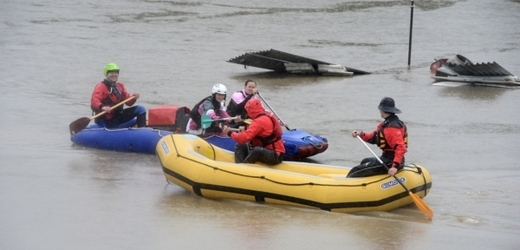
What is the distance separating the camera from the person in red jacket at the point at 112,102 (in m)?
14.1

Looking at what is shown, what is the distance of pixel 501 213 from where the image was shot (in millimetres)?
10680

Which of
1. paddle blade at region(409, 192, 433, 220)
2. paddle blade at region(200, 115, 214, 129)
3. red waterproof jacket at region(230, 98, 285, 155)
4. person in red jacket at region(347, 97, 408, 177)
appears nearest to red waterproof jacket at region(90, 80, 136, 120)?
paddle blade at region(200, 115, 214, 129)

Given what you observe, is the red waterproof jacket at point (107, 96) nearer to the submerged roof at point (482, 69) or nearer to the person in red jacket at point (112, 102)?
the person in red jacket at point (112, 102)

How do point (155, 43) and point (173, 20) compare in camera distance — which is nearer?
point (155, 43)

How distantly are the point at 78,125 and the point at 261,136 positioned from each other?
3826mm

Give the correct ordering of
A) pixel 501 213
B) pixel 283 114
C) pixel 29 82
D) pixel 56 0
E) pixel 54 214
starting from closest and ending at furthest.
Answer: pixel 54 214 < pixel 501 213 < pixel 283 114 < pixel 29 82 < pixel 56 0

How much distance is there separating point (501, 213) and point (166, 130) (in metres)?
5.23

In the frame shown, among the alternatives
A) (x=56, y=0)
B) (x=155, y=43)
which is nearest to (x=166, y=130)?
(x=155, y=43)

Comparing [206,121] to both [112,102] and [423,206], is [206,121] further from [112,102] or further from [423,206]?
[423,206]

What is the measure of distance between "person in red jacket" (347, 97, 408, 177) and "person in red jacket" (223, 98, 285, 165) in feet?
3.81

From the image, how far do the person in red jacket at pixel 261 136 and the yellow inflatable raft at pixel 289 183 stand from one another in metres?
0.13

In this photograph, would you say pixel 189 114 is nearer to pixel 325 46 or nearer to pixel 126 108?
pixel 126 108

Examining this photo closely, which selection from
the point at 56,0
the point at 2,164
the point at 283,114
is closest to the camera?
the point at 2,164

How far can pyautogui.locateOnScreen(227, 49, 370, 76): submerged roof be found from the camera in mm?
20156
